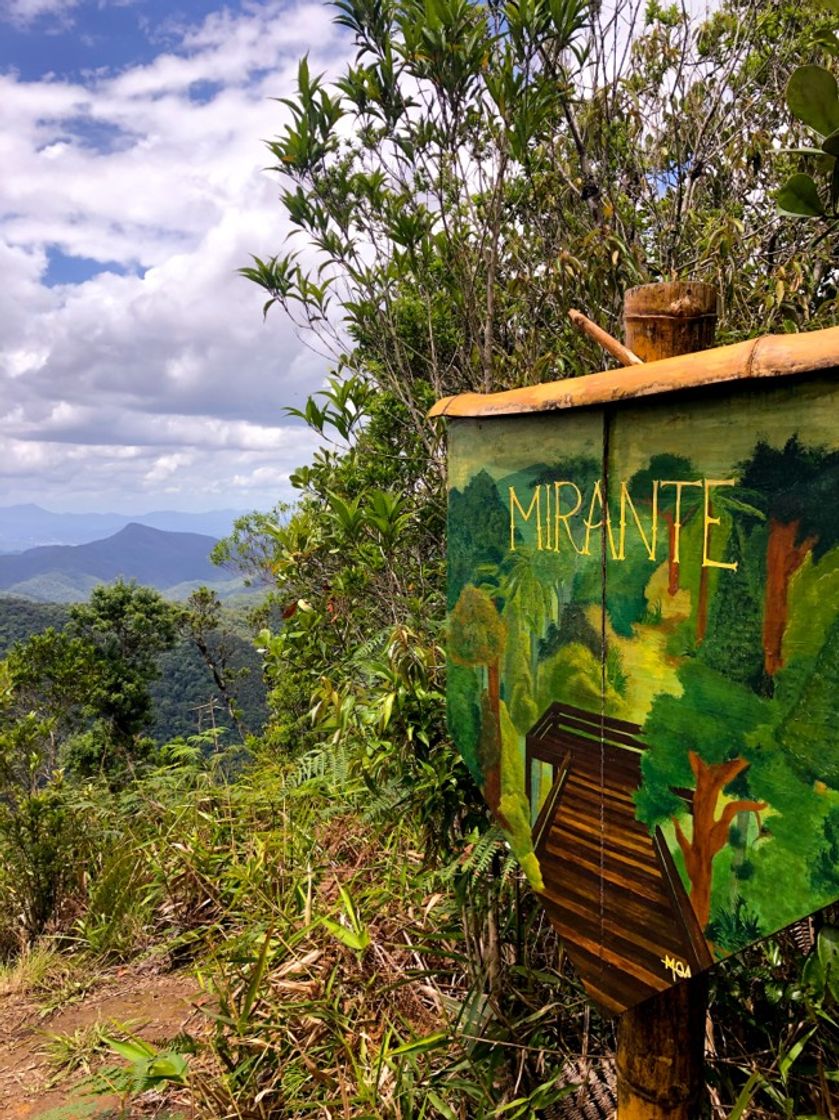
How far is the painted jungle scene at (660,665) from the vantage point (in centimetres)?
98

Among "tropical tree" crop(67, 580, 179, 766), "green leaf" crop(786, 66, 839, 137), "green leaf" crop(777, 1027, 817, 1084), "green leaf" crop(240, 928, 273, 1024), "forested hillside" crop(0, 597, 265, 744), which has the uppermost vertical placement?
"green leaf" crop(786, 66, 839, 137)

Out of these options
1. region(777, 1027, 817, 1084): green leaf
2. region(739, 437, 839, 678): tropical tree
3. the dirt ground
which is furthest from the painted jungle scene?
the dirt ground

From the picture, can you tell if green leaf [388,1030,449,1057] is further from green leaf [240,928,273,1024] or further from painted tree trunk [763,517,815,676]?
painted tree trunk [763,517,815,676]

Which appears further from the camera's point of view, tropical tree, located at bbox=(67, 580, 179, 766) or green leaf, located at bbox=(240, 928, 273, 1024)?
tropical tree, located at bbox=(67, 580, 179, 766)

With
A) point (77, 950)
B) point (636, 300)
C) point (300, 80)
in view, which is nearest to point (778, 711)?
point (636, 300)

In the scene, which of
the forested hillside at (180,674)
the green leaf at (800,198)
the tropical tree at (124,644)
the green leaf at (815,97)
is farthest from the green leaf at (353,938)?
the forested hillside at (180,674)

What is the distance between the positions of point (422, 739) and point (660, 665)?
0.96 meters

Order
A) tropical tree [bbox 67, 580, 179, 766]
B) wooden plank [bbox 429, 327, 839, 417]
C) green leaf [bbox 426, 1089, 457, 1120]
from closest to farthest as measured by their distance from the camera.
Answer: wooden plank [bbox 429, 327, 839, 417] → green leaf [bbox 426, 1089, 457, 1120] → tropical tree [bbox 67, 580, 179, 766]

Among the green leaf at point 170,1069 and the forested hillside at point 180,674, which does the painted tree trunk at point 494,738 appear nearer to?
the green leaf at point 170,1069

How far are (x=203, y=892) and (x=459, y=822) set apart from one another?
1998 mm

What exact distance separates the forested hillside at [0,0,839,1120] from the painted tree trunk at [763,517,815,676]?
45 mm

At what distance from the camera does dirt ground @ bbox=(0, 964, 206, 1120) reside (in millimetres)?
2523

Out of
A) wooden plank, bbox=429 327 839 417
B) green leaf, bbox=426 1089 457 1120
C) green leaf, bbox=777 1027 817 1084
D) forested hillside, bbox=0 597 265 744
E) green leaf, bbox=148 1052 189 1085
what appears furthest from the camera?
forested hillside, bbox=0 597 265 744

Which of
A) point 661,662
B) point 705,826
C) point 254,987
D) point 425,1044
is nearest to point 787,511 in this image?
point 661,662
